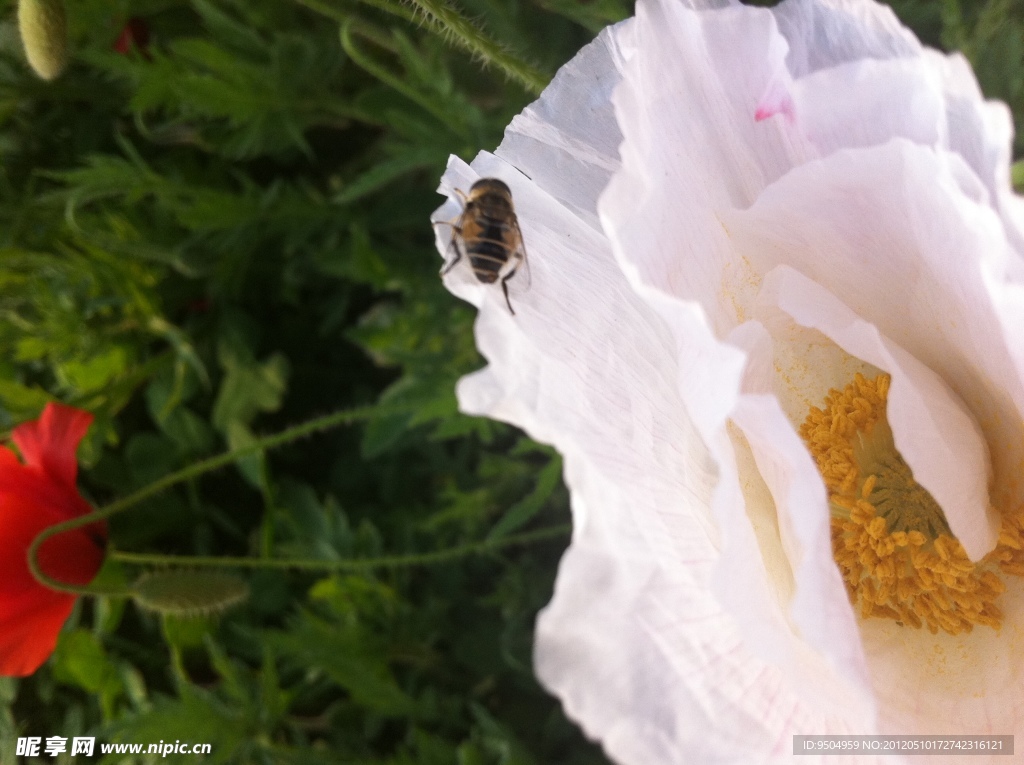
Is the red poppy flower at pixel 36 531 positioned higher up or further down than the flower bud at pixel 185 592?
higher up

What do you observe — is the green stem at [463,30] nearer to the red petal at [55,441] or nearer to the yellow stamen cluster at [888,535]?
the yellow stamen cluster at [888,535]

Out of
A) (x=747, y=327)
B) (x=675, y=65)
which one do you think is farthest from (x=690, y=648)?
(x=675, y=65)

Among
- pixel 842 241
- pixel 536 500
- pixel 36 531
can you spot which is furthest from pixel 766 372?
pixel 36 531

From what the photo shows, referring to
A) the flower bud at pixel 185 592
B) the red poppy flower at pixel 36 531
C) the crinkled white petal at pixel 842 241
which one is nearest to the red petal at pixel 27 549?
the red poppy flower at pixel 36 531

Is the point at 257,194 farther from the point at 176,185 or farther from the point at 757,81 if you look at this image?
the point at 757,81

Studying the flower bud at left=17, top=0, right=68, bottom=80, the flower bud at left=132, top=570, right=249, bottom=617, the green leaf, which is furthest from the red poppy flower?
the green leaf

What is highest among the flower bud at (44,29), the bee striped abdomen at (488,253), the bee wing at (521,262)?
the bee striped abdomen at (488,253)
